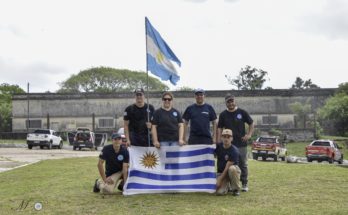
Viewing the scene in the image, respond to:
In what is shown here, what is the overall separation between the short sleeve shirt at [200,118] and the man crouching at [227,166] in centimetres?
36

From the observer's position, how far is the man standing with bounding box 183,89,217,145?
10.1 m

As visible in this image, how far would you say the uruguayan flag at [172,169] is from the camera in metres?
9.97

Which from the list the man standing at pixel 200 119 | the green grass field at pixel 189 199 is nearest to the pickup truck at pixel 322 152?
the green grass field at pixel 189 199

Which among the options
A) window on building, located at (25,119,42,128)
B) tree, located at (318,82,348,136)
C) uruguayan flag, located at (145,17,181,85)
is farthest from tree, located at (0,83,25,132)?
uruguayan flag, located at (145,17,181,85)

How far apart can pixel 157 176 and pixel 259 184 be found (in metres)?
2.55

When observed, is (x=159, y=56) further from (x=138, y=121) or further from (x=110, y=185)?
(x=110, y=185)

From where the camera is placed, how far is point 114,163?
10.3 m

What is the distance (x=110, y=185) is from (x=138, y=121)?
1.33m

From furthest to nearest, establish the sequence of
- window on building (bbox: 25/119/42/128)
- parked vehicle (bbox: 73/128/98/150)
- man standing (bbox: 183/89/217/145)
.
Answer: window on building (bbox: 25/119/42/128) < parked vehicle (bbox: 73/128/98/150) < man standing (bbox: 183/89/217/145)

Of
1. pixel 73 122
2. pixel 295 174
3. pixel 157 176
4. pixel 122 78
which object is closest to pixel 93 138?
pixel 73 122

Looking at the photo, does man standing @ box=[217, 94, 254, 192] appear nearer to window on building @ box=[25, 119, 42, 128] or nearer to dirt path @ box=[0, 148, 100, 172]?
dirt path @ box=[0, 148, 100, 172]

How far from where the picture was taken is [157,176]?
33.0ft

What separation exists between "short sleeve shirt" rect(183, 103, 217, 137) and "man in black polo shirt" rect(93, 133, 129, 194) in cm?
138

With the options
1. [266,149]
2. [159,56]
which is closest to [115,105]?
[266,149]
